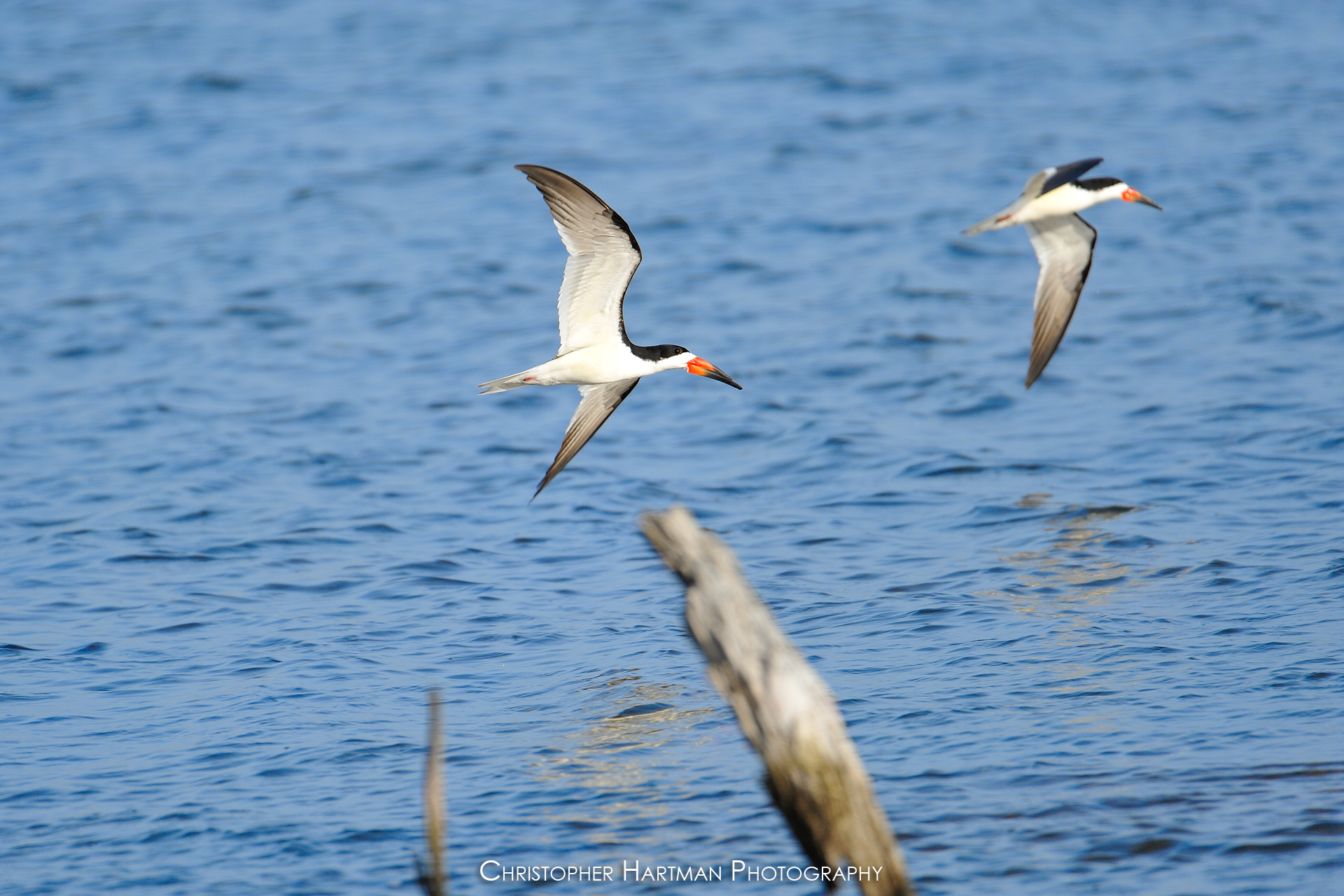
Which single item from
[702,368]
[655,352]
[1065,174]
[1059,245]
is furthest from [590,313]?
[1059,245]

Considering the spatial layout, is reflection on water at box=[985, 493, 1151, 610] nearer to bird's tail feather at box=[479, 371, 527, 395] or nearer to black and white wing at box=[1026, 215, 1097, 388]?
black and white wing at box=[1026, 215, 1097, 388]

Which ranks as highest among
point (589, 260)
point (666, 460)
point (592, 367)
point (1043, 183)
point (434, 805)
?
point (1043, 183)

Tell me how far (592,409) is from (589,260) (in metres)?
1.29

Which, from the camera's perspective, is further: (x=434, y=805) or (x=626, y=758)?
(x=626, y=758)

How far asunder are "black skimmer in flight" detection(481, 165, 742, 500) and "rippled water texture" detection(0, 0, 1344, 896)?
1.66 metres

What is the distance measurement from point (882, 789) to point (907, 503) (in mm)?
4243

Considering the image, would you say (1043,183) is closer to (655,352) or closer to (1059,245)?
Answer: (1059,245)

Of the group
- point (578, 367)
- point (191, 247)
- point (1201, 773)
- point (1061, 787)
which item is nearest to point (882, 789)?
point (1061, 787)

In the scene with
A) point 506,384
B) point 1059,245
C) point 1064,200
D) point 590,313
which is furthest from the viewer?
point 1059,245

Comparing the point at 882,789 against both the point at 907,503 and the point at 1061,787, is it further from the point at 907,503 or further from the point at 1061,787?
the point at 907,503

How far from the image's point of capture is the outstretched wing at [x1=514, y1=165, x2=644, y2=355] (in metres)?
7.72

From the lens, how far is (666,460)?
12.1 metres

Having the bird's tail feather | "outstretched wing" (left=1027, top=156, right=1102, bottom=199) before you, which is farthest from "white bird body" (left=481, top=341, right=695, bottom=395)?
"outstretched wing" (left=1027, top=156, right=1102, bottom=199)

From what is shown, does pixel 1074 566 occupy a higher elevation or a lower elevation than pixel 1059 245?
lower
